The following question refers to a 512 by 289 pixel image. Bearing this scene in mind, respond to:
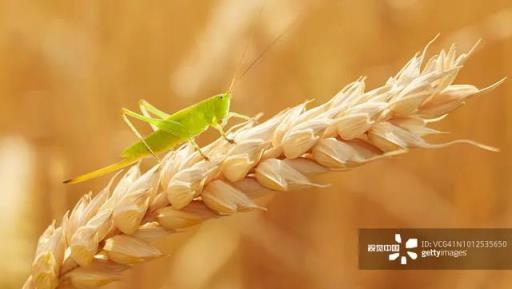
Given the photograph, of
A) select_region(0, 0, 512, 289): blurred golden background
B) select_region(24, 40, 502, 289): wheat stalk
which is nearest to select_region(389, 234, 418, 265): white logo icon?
select_region(0, 0, 512, 289): blurred golden background

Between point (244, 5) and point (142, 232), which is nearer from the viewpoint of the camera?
point (142, 232)

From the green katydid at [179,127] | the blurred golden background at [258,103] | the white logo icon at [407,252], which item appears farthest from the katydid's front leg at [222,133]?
the white logo icon at [407,252]

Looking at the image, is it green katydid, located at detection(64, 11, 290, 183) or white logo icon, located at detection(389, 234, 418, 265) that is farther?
white logo icon, located at detection(389, 234, 418, 265)

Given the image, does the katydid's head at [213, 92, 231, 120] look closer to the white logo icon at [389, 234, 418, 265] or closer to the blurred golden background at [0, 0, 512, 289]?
the blurred golden background at [0, 0, 512, 289]

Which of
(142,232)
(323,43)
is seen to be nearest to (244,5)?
(323,43)

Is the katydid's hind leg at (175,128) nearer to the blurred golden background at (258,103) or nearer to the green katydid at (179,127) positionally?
the green katydid at (179,127)

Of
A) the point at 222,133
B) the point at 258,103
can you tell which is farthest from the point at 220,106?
the point at 258,103

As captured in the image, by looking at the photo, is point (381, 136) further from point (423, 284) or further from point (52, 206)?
point (52, 206)
